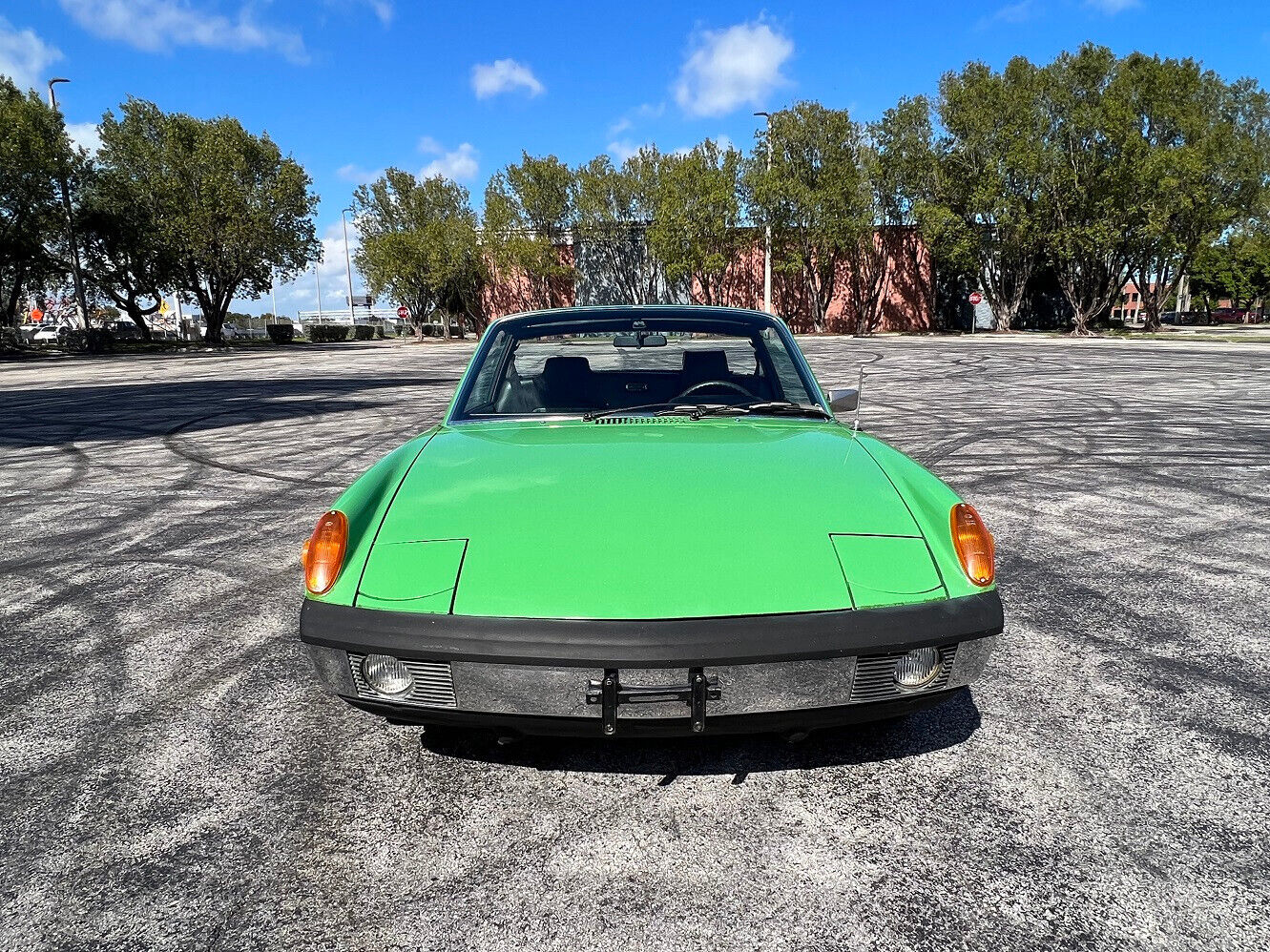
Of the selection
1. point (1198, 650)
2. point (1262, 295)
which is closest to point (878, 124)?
point (1198, 650)

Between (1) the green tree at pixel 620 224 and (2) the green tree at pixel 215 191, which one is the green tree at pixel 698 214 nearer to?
(1) the green tree at pixel 620 224

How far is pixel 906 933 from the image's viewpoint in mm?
1827

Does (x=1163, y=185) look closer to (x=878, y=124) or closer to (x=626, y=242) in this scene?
(x=878, y=124)

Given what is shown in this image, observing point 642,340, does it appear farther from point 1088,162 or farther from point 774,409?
point 1088,162

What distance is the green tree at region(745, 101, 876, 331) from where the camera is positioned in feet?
139

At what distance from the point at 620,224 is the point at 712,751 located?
164 feet

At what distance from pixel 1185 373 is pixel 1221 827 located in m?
17.3

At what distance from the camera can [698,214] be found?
45.5 meters

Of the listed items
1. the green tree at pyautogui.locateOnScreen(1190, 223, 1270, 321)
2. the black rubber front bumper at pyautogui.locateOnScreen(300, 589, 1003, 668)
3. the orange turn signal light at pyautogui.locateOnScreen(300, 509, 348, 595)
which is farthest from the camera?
the green tree at pyautogui.locateOnScreen(1190, 223, 1270, 321)

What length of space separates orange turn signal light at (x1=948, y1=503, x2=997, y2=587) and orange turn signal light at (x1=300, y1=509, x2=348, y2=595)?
175 cm

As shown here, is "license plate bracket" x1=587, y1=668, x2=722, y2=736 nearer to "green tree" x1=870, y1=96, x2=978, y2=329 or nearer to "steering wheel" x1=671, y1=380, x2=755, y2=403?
"steering wheel" x1=671, y1=380, x2=755, y2=403

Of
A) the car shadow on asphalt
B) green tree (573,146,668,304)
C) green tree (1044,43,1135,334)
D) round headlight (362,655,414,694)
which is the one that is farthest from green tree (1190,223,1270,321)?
round headlight (362,655,414,694)

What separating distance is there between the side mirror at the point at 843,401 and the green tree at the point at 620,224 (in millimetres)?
45573

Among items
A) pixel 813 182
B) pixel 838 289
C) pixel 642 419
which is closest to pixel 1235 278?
pixel 838 289
